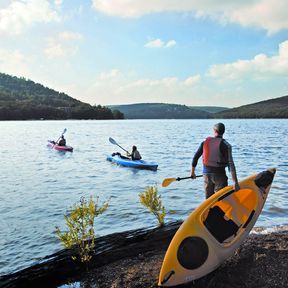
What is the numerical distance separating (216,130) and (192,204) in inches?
253

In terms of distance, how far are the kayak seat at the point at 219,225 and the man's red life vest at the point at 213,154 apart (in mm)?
1259

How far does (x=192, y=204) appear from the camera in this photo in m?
14.1

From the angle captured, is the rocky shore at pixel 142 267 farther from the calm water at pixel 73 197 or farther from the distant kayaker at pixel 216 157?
the distant kayaker at pixel 216 157

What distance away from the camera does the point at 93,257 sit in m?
8.22

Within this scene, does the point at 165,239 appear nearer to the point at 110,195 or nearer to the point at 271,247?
the point at 271,247

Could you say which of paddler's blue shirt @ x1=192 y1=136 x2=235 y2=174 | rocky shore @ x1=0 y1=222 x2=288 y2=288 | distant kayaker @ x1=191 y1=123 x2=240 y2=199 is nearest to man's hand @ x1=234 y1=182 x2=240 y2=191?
paddler's blue shirt @ x1=192 y1=136 x2=235 y2=174

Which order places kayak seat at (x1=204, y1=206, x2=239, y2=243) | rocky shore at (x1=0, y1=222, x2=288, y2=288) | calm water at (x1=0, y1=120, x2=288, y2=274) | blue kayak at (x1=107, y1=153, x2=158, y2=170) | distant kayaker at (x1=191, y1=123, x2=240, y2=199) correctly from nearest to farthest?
rocky shore at (x1=0, y1=222, x2=288, y2=288) → kayak seat at (x1=204, y1=206, x2=239, y2=243) → distant kayaker at (x1=191, y1=123, x2=240, y2=199) → calm water at (x1=0, y1=120, x2=288, y2=274) → blue kayak at (x1=107, y1=153, x2=158, y2=170)

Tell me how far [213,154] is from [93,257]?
3485 millimetres

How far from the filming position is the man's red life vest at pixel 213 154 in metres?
8.20

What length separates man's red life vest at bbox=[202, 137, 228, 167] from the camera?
820 cm

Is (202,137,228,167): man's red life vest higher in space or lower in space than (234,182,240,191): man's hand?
higher

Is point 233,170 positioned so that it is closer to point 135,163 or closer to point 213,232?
point 213,232

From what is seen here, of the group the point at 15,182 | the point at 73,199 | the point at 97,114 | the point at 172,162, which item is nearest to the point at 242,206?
the point at 73,199

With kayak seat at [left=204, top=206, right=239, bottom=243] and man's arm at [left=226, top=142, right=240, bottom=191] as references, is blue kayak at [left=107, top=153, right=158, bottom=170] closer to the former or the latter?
man's arm at [left=226, top=142, right=240, bottom=191]
